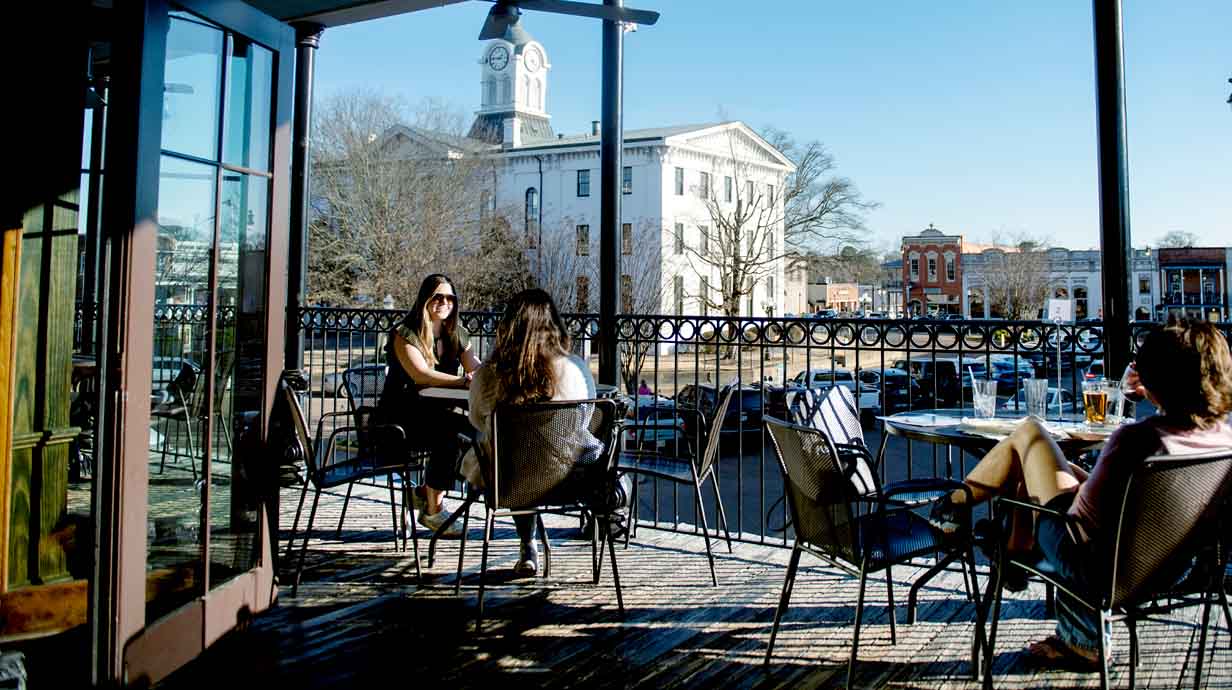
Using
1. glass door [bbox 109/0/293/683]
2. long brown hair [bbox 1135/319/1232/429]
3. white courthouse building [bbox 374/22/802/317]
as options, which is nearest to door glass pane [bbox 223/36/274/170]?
glass door [bbox 109/0/293/683]

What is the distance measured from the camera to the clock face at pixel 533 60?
2238 inches

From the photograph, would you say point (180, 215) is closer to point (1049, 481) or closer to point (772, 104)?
point (1049, 481)

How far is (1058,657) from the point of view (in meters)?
3.29

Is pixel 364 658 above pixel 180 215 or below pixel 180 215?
below

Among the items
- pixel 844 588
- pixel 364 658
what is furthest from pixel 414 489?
pixel 844 588

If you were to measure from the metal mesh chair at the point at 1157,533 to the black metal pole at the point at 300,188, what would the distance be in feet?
19.3

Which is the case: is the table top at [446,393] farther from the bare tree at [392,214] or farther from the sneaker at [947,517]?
the bare tree at [392,214]

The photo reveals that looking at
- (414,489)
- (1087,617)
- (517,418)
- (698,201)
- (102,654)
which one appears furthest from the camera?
(698,201)

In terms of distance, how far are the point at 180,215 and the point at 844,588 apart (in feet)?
10.3

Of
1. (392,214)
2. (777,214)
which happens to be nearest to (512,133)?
(777,214)

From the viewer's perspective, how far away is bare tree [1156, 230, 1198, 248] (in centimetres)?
6906

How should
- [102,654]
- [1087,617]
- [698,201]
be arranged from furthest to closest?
[698,201] < [1087,617] < [102,654]

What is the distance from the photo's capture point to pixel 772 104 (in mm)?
44844

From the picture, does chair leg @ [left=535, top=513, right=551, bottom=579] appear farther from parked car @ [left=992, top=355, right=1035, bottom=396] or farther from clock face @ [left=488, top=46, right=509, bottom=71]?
clock face @ [left=488, top=46, right=509, bottom=71]
